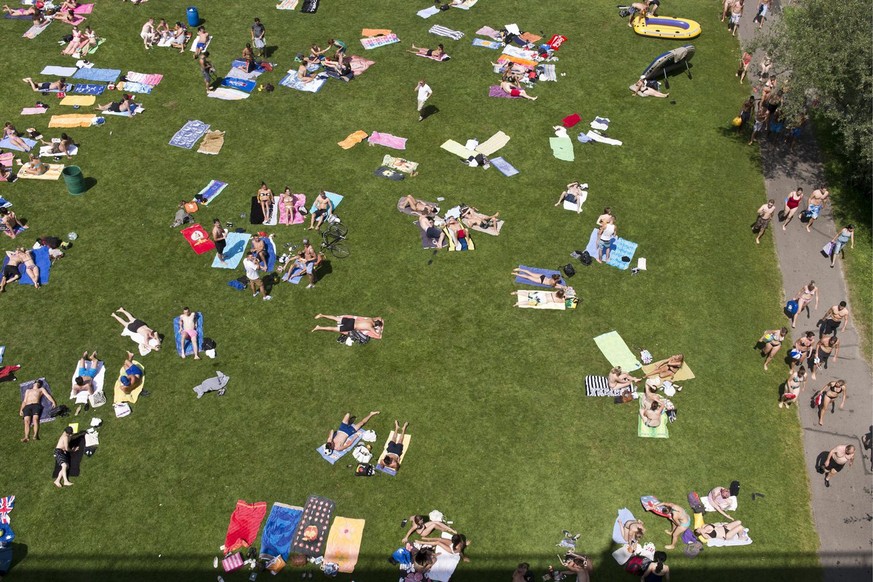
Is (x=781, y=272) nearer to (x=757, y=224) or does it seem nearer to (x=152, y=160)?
(x=757, y=224)

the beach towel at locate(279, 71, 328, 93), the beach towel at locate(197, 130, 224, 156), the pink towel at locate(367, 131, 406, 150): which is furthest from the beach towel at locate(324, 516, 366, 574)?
the beach towel at locate(279, 71, 328, 93)

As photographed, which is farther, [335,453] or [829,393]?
[829,393]

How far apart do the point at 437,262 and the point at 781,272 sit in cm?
1332

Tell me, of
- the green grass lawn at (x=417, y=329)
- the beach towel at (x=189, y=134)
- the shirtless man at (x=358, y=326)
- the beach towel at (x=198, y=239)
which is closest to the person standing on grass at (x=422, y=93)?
the green grass lawn at (x=417, y=329)

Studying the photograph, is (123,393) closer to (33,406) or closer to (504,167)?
(33,406)

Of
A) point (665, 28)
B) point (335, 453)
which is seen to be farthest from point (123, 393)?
point (665, 28)

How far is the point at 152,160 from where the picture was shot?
28.7 meters

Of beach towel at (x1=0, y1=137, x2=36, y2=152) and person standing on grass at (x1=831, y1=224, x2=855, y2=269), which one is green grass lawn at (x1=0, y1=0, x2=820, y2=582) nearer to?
beach towel at (x1=0, y1=137, x2=36, y2=152)

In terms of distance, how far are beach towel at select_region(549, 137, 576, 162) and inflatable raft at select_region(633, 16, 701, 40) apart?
1123 centimetres

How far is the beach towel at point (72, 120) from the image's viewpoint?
30.2m

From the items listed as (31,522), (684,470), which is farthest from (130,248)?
(684,470)

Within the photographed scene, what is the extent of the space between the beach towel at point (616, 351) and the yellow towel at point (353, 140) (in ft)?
46.3

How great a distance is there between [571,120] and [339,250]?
13354mm

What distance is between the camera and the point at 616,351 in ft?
73.3
